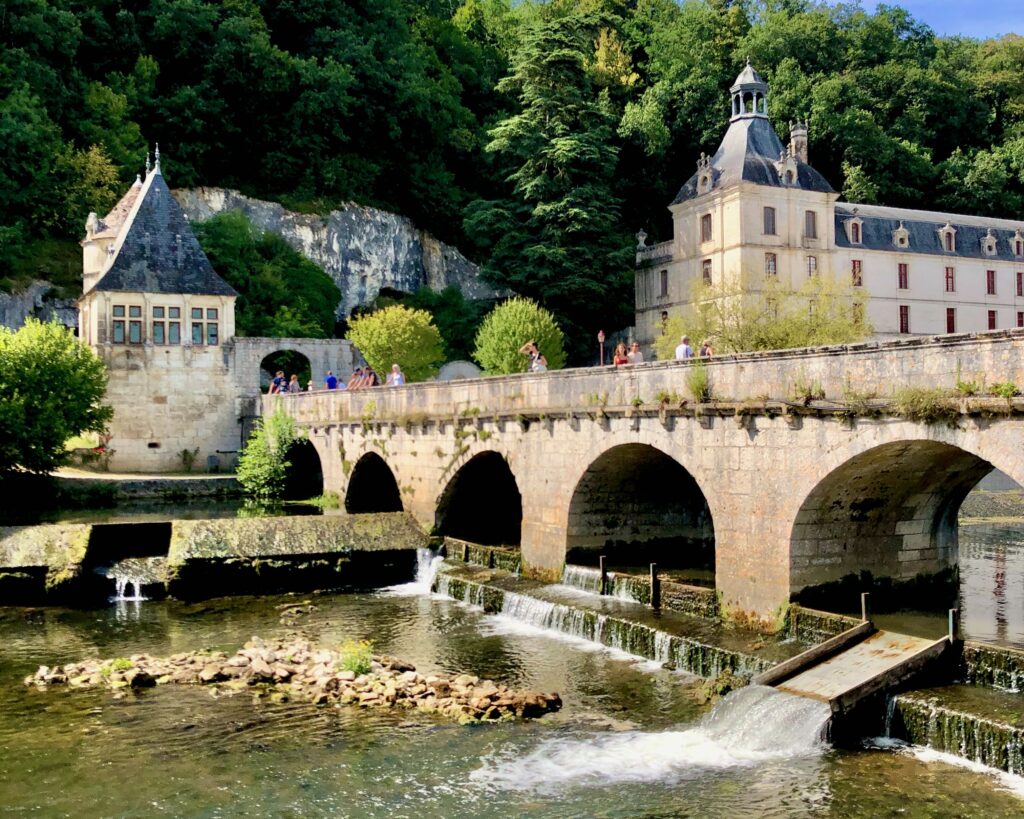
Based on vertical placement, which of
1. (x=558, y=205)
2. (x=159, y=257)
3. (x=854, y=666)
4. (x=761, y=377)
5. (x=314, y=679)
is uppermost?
(x=558, y=205)

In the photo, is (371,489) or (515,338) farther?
(515,338)

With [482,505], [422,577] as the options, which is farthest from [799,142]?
[422,577]

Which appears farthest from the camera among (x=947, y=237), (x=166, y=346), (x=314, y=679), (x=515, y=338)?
(x=947, y=237)

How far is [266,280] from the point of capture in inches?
2188

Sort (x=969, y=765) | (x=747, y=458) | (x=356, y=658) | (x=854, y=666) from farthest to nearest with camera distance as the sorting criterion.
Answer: (x=747, y=458)
(x=356, y=658)
(x=854, y=666)
(x=969, y=765)

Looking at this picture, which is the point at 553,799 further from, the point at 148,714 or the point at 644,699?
the point at 148,714

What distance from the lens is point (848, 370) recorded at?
16.5 meters

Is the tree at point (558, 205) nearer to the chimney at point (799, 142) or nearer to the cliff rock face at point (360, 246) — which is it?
the cliff rock face at point (360, 246)

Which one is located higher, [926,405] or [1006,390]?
[1006,390]

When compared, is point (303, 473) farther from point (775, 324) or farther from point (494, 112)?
point (494, 112)

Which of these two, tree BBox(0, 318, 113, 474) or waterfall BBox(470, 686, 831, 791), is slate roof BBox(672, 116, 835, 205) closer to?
tree BBox(0, 318, 113, 474)

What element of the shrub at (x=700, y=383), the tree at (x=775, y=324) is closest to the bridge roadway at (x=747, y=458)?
the shrub at (x=700, y=383)

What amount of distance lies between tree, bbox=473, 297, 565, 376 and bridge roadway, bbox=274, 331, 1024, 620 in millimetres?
21952

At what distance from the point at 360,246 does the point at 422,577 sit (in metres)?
37.8
